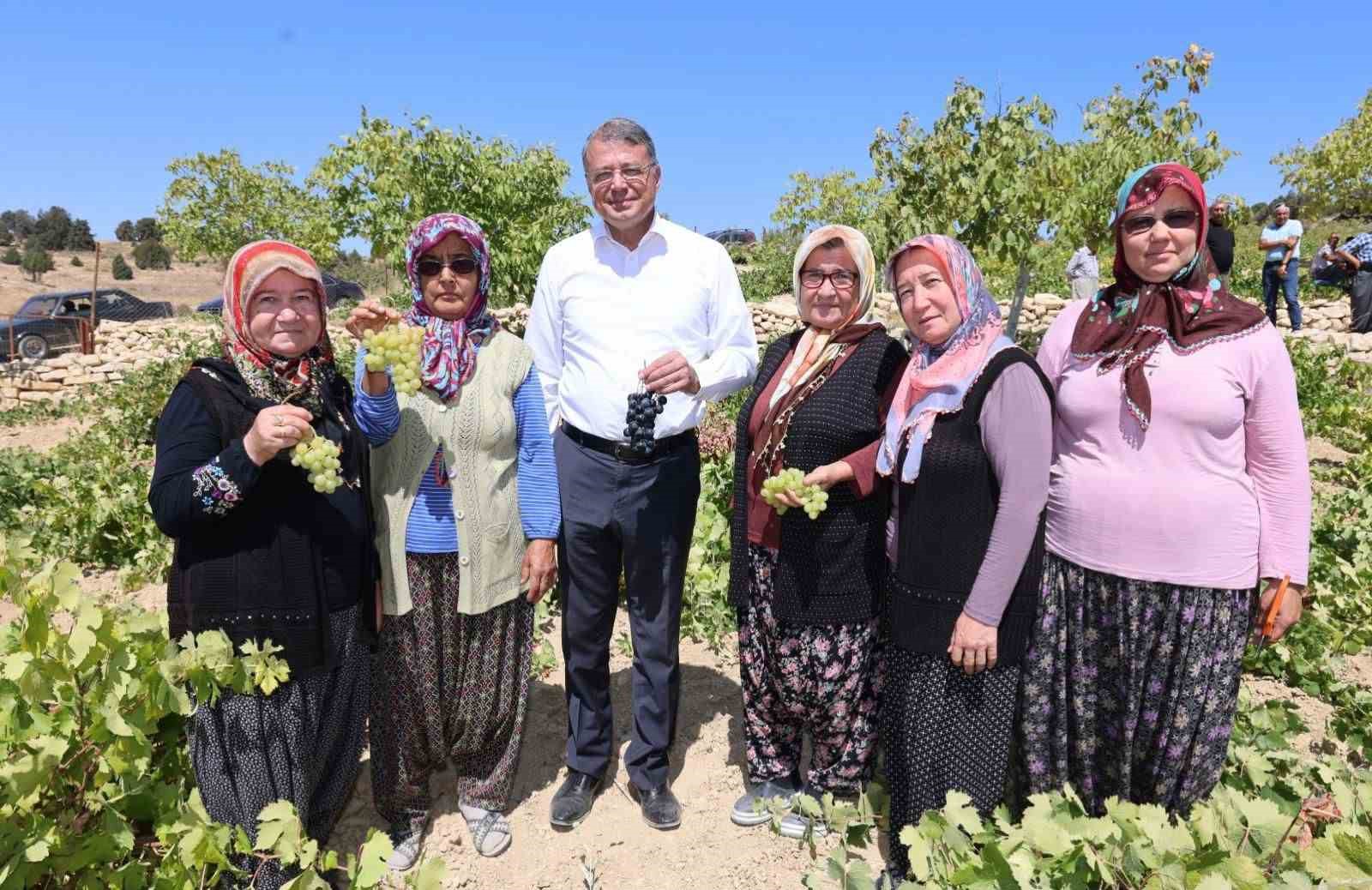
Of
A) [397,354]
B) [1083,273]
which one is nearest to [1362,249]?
[1083,273]

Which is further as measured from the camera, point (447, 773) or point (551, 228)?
point (551, 228)

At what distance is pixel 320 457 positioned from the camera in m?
1.89

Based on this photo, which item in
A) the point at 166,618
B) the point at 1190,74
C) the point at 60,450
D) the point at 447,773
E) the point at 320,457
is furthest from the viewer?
the point at 1190,74

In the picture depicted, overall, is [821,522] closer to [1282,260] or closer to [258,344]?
[258,344]

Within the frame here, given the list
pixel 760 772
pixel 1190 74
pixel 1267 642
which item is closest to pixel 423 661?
pixel 760 772

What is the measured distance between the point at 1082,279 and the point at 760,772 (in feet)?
36.3

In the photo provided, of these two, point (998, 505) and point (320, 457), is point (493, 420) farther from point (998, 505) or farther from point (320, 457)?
point (998, 505)

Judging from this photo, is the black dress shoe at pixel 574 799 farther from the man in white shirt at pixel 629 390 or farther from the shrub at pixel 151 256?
the shrub at pixel 151 256

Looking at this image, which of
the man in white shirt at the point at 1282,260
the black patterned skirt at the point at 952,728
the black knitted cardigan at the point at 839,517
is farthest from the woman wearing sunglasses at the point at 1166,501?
the man in white shirt at the point at 1282,260

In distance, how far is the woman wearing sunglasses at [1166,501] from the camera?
204 centimetres

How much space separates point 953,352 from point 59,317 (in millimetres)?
16870

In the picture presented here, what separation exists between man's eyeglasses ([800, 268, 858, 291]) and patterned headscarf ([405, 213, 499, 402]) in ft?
3.12

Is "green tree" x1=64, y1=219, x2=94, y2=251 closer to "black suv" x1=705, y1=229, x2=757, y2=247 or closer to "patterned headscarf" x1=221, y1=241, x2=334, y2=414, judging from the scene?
"black suv" x1=705, y1=229, x2=757, y2=247

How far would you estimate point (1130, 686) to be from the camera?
2189 millimetres
